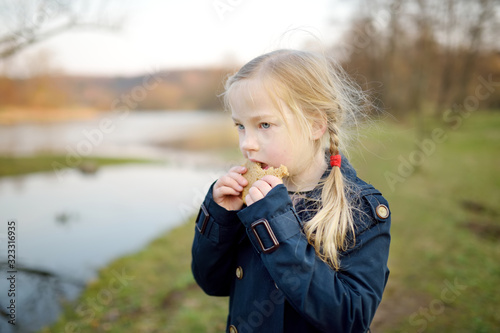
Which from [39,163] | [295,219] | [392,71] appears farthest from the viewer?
[392,71]

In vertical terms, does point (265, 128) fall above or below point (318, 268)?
above

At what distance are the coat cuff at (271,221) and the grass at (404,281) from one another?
1.81 ft

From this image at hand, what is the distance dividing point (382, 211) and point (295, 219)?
0.35 m

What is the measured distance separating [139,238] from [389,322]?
14.8ft

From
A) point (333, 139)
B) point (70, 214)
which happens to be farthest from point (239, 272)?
point (70, 214)

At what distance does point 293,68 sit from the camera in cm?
154

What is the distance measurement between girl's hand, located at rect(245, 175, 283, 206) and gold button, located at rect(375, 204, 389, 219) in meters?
0.41

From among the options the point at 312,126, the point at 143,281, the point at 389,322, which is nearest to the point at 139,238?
the point at 143,281

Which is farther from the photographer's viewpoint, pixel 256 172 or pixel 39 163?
pixel 39 163

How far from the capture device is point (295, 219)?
1.37 m

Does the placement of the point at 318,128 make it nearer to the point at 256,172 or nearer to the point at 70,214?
the point at 256,172

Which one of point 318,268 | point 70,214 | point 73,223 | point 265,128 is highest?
point 265,128

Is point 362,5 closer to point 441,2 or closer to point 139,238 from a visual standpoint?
point 441,2

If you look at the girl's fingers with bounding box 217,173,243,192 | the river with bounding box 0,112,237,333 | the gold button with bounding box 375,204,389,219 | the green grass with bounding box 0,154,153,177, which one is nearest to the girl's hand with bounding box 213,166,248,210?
the girl's fingers with bounding box 217,173,243,192
